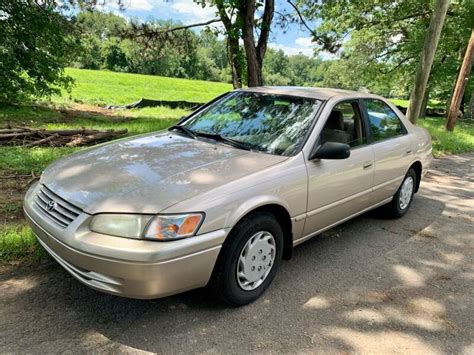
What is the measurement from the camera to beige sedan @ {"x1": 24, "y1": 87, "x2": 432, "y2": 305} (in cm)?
258

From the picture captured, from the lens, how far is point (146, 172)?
3059 mm

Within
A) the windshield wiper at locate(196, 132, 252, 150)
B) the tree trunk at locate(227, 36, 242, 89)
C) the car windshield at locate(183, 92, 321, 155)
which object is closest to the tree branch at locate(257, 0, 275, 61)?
the tree trunk at locate(227, 36, 242, 89)

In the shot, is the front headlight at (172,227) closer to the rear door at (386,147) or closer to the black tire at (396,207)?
the rear door at (386,147)

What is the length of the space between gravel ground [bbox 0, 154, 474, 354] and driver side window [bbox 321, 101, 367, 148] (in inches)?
45.9

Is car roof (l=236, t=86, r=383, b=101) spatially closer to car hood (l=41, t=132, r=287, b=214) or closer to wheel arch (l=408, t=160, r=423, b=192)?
car hood (l=41, t=132, r=287, b=214)

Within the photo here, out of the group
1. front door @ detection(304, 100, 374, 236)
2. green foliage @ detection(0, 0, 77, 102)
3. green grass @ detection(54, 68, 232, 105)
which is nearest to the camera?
front door @ detection(304, 100, 374, 236)

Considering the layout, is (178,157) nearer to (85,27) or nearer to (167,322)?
(167,322)

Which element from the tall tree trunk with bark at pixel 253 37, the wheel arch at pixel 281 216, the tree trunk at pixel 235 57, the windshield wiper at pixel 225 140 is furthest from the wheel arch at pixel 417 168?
the tree trunk at pixel 235 57

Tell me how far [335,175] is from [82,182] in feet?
7.18

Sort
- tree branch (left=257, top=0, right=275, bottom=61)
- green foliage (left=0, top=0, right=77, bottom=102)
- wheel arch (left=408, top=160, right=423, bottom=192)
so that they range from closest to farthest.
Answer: wheel arch (left=408, top=160, right=423, bottom=192) → tree branch (left=257, top=0, right=275, bottom=61) → green foliage (left=0, top=0, right=77, bottom=102)

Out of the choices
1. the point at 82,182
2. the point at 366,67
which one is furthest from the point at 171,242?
the point at 366,67

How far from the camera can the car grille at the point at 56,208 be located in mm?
2744

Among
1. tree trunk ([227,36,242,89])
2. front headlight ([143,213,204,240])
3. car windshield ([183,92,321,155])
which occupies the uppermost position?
tree trunk ([227,36,242,89])

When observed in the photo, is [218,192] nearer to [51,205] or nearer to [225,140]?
[225,140]
